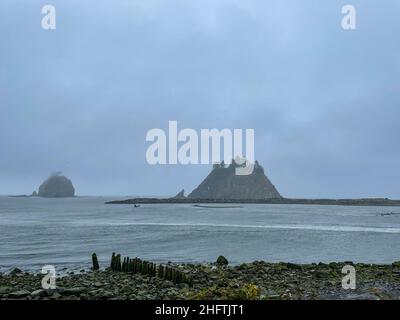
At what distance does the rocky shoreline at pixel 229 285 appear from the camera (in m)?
17.3

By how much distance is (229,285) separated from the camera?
2083 centimetres

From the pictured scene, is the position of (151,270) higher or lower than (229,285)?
lower

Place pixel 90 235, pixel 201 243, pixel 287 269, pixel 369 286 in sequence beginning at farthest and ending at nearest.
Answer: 1. pixel 90 235
2. pixel 201 243
3. pixel 287 269
4. pixel 369 286

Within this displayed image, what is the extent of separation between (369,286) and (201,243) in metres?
30.9

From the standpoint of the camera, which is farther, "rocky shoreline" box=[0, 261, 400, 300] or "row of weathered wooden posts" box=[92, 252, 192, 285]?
"row of weathered wooden posts" box=[92, 252, 192, 285]

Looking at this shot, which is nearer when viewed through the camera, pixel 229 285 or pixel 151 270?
pixel 229 285

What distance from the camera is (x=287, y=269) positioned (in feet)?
89.5

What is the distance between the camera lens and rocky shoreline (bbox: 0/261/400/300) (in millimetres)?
17312

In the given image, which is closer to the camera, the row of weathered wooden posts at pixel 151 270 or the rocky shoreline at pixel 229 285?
the rocky shoreline at pixel 229 285

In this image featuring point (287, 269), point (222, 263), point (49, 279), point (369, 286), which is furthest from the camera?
point (222, 263)
